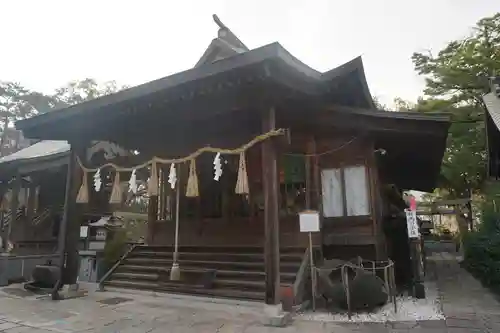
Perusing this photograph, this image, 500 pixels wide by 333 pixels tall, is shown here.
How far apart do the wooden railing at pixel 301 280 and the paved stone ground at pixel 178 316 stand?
2.35ft

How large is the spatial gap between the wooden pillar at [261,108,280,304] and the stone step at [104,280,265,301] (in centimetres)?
100

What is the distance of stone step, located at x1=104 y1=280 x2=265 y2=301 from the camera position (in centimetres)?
680

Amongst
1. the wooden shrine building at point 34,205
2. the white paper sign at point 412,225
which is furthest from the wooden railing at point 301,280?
the wooden shrine building at point 34,205

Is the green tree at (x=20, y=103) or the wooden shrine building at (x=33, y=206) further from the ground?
the green tree at (x=20, y=103)

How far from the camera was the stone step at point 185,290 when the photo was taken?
22.3 feet

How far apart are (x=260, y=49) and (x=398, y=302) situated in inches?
215

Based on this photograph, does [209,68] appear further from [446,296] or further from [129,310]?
[446,296]

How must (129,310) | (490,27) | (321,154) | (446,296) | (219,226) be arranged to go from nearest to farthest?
(129,310)
(446,296)
(321,154)
(219,226)
(490,27)

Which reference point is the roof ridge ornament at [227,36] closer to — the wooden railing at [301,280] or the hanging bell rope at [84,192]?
the hanging bell rope at [84,192]

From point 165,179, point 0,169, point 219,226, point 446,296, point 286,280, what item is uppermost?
point 0,169

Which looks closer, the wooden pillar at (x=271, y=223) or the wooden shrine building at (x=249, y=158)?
the wooden pillar at (x=271, y=223)

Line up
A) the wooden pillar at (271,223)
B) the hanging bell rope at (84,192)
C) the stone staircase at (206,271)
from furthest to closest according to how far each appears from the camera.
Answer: the hanging bell rope at (84,192)
the stone staircase at (206,271)
the wooden pillar at (271,223)

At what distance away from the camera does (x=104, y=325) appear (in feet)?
18.5

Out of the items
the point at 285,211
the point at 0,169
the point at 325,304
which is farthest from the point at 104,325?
the point at 0,169
